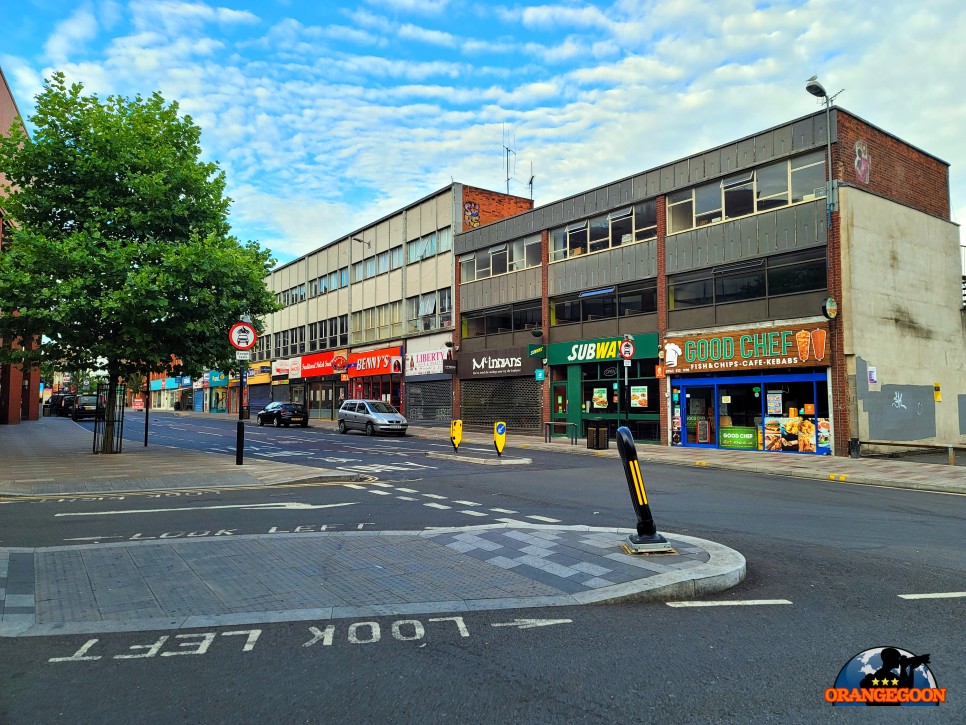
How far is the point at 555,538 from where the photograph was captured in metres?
7.31

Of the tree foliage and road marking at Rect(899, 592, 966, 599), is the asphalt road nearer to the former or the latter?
road marking at Rect(899, 592, 966, 599)

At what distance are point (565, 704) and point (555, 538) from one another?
151 inches

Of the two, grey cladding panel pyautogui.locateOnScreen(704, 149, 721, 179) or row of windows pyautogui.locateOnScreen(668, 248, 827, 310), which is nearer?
row of windows pyautogui.locateOnScreen(668, 248, 827, 310)

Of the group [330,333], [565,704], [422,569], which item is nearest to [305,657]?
[565,704]

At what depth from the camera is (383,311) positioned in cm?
4375

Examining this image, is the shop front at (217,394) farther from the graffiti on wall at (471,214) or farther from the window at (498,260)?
the window at (498,260)

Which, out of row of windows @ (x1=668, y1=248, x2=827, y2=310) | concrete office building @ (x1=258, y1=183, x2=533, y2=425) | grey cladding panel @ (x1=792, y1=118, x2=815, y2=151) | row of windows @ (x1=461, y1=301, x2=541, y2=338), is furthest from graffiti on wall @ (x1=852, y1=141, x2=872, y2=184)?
concrete office building @ (x1=258, y1=183, x2=533, y2=425)

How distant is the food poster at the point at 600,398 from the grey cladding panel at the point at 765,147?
1066cm

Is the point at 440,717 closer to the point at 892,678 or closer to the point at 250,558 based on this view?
the point at 892,678

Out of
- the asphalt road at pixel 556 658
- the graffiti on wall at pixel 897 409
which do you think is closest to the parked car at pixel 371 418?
the graffiti on wall at pixel 897 409

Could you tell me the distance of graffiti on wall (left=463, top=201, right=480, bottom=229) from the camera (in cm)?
3709

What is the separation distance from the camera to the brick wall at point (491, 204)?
37.3 metres

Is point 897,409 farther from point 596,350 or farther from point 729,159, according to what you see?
point 596,350

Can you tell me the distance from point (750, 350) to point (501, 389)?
13987 millimetres
